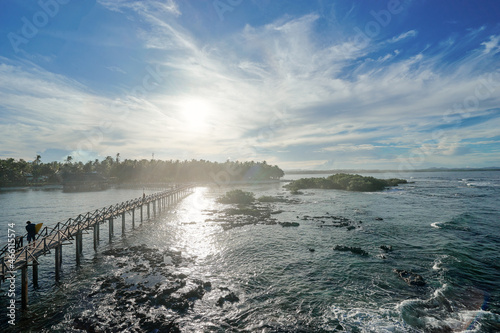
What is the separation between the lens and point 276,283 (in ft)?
67.6

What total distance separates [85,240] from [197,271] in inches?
833

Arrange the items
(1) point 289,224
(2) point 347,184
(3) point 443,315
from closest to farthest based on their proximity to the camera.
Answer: (3) point 443,315 → (1) point 289,224 → (2) point 347,184

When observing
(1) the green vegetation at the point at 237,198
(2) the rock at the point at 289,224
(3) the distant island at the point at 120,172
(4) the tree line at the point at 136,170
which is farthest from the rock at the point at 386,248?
(4) the tree line at the point at 136,170

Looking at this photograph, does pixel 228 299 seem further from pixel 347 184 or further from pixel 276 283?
pixel 347 184

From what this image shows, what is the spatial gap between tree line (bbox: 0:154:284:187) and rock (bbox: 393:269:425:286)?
140406 mm

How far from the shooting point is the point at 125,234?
1480 inches

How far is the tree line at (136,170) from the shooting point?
401 feet

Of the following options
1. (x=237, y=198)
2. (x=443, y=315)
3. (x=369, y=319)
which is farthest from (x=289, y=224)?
(x=237, y=198)

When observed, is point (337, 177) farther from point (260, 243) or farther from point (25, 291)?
point (25, 291)

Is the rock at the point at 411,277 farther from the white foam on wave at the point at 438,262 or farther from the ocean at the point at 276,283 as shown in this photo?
the white foam on wave at the point at 438,262

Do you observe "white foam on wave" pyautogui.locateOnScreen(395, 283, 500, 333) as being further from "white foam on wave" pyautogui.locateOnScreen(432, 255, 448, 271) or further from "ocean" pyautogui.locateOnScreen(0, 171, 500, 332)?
"white foam on wave" pyautogui.locateOnScreen(432, 255, 448, 271)

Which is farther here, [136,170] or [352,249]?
[136,170]

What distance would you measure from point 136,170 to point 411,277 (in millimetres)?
169094

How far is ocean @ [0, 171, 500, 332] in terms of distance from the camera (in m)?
15.4
